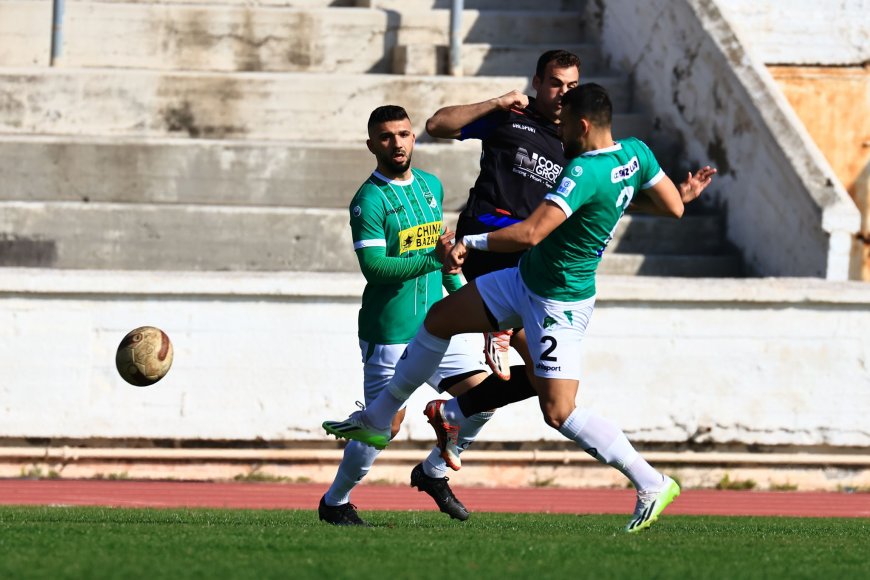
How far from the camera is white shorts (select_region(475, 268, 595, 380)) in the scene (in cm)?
760

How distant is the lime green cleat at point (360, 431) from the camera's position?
8164 millimetres

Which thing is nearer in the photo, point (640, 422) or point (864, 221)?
point (640, 422)

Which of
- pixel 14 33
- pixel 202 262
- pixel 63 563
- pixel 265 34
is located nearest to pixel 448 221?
pixel 202 262

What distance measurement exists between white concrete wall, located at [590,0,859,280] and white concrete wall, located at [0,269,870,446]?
4.50 ft

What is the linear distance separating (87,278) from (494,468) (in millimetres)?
3534

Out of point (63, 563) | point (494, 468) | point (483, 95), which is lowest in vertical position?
point (494, 468)

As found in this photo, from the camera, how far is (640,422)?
12492mm

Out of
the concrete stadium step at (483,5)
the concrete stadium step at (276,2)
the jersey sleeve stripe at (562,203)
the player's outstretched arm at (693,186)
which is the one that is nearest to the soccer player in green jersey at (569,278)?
the jersey sleeve stripe at (562,203)

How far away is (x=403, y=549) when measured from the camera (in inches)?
268

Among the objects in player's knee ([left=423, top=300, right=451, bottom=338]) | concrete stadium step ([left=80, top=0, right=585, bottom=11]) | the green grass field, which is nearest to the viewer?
the green grass field

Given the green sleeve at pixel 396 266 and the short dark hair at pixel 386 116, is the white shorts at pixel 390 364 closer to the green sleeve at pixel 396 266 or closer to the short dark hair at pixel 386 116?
the green sleeve at pixel 396 266

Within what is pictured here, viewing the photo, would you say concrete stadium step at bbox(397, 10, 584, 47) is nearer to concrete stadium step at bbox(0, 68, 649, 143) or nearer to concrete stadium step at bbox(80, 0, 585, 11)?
concrete stadium step at bbox(80, 0, 585, 11)

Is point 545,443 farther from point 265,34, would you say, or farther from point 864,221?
point 265,34

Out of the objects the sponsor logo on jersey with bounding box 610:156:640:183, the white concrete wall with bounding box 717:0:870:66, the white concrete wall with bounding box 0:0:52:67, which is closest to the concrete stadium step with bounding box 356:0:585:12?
the white concrete wall with bounding box 717:0:870:66
